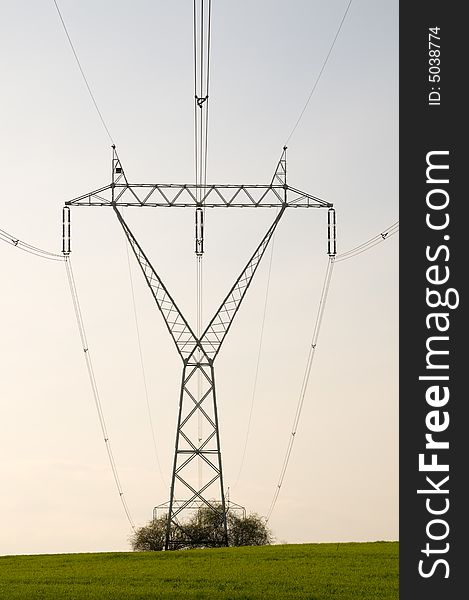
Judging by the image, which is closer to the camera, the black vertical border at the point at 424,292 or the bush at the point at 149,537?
the black vertical border at the point at 424,292

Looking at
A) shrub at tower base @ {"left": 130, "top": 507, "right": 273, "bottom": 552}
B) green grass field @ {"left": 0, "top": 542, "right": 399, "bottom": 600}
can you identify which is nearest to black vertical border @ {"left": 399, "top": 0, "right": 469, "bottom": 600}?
green grass field @ {"left": 0, "top": 542, "right": 399, "bottom": 600}

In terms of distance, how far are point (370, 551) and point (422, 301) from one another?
2922 centimetres

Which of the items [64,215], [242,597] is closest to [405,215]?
[242,597]

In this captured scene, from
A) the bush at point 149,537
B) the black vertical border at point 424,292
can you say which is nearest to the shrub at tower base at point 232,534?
the bush at point 149,537

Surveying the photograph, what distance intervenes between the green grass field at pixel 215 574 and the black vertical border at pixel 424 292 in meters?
13.2

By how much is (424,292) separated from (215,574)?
71.2 ft

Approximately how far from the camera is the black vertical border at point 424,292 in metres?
22.3

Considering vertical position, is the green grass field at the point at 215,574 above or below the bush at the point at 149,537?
below

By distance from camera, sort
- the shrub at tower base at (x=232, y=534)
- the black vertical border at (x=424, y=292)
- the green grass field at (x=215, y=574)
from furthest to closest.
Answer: the shrub at tower base at (x=232, y=534), the green grass field at (x=215, y=574), the black vertical border at (x=424, y=292)

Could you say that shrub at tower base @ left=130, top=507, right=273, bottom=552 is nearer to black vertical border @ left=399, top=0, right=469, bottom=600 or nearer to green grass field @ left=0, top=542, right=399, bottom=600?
green grass field @ left=0, top=542, right=399, bottom=600

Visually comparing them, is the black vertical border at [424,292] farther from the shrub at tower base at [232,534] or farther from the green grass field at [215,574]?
the shrub at tower base at [232,534]

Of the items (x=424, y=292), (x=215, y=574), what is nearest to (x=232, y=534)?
(x=215, y=574)

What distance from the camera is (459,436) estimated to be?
74.2 ft

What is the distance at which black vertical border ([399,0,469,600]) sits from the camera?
2231cm
